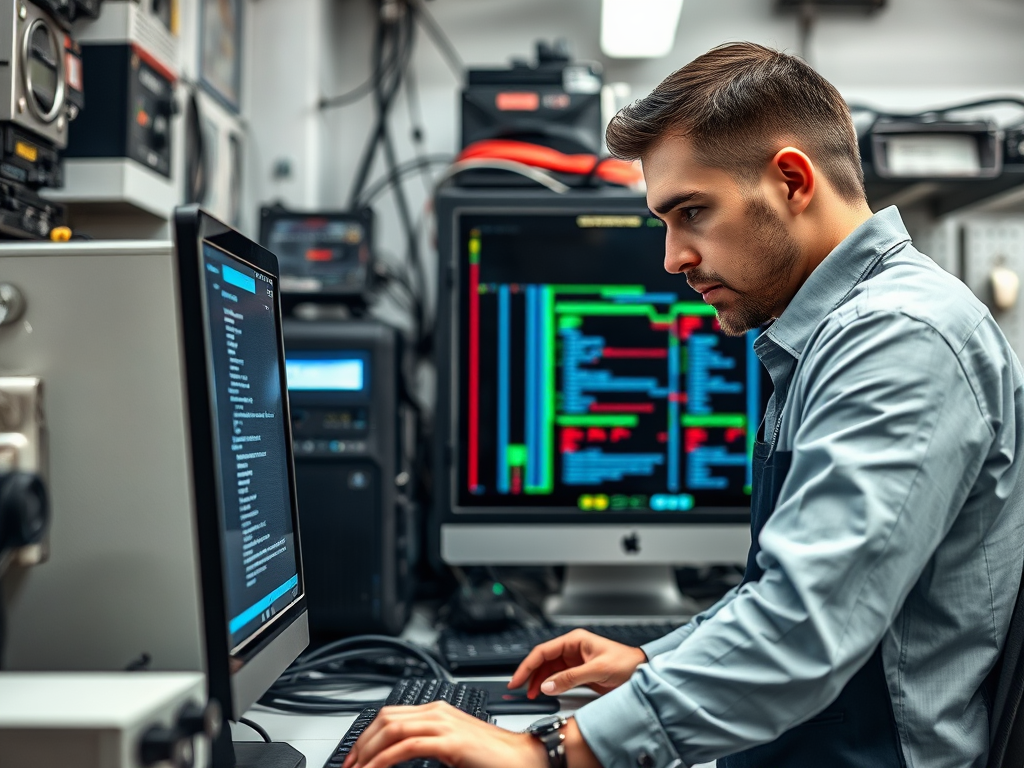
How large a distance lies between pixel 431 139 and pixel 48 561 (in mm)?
1435

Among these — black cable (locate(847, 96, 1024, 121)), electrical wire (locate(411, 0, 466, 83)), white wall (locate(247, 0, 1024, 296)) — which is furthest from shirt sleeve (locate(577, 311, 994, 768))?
electrical wire (locate(411, 0, 466, 83))

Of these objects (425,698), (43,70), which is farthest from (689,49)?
(425,698)

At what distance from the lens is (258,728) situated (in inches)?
33.6

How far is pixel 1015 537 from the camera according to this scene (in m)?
0.75

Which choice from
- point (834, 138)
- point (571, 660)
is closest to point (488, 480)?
point (571, 660)

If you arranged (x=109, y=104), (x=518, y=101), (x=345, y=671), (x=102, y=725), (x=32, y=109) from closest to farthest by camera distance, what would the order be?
(x=102, y=725), (x=32, y=109), (x=345, y=671), (x=109, y=104), (x=518, y=101)

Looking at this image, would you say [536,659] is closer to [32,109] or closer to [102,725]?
[102,725]

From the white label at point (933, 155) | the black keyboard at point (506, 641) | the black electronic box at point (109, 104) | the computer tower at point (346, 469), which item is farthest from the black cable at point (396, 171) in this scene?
the white label at point (933, 155)

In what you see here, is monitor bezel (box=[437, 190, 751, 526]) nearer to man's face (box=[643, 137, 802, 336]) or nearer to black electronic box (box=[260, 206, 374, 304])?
black electronic box (box=[260, 206, 374, 304])

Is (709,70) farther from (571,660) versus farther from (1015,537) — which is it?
(571,660)

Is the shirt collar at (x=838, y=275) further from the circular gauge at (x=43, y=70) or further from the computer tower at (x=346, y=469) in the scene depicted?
the circular gauge at (x=43, y=70)

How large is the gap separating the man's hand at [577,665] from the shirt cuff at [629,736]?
265 mm

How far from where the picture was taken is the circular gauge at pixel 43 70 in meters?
0.98

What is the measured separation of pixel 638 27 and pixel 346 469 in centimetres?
111
